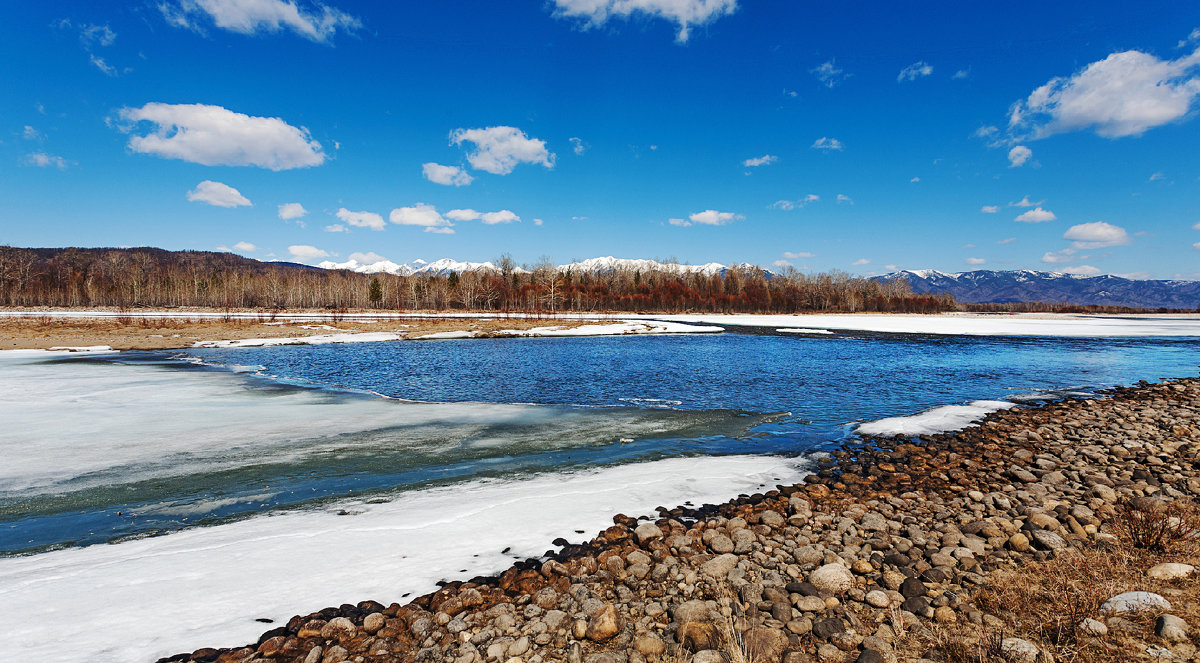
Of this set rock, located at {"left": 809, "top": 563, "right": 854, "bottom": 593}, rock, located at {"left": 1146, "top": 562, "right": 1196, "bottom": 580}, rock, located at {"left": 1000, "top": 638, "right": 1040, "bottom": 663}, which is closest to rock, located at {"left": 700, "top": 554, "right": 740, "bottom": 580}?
rock, located at {"left": 809, "top": 563, "right": 854, "bottom": 593}

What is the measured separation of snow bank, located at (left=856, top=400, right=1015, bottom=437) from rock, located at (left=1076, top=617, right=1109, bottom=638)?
7.01 meters

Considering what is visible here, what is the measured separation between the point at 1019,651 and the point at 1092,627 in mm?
608

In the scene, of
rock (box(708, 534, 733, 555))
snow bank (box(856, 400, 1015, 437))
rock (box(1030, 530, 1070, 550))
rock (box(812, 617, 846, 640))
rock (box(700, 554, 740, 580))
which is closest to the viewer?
rock (box(812, 617, 846, 640))

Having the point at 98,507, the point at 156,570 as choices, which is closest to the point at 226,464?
the point at 98,507

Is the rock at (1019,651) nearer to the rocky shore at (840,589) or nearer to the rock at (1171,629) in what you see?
the rocky shore at (840,589)

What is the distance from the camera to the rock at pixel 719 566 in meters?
4.58

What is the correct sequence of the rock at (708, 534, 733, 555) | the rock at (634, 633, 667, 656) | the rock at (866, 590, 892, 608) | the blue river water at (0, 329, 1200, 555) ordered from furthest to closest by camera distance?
the blue river water at (0, 329, 1200, 555)
the rock at (708, 534, 733, 555)
the rock at (866, 590, 892, 608)
the rock at (634, 633, 667, 656)

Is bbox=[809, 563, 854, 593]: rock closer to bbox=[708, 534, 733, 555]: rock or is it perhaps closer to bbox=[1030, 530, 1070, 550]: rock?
bbox=[708, 534, 733, 555]: rock

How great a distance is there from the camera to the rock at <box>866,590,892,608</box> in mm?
3997

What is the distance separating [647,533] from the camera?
544 centimetres

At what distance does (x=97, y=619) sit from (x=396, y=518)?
2.54m

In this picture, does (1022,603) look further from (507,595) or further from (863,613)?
(507,595)

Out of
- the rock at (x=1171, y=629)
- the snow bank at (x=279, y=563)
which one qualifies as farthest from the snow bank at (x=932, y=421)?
the rock at (x=1171, y=629)

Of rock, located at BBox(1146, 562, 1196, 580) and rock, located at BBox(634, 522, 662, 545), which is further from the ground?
rock, located at BBox(1146, 562, 1196, 580)
